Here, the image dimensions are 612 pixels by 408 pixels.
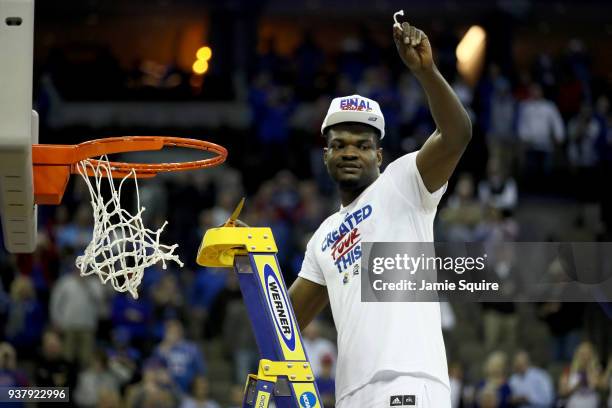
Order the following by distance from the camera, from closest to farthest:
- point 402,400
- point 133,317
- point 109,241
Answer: point 402,400 → point 109,241 → point 133,317

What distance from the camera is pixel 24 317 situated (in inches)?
672

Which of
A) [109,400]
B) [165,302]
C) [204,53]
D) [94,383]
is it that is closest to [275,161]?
[165,302]

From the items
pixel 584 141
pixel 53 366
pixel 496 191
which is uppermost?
pixel 584 141

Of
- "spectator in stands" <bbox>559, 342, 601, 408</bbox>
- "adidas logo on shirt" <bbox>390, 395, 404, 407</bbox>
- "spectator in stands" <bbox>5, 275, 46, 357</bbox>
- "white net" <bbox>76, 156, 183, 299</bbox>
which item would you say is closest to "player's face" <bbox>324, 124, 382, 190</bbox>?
"white net" <bbox>76, 156, 183, 299</bbox>

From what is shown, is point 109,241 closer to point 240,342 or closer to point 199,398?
point 199,398

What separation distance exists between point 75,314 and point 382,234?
10706 mm

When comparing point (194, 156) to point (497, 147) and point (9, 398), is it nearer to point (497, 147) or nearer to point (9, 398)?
point (497, 147)

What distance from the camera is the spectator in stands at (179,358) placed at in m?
16.0

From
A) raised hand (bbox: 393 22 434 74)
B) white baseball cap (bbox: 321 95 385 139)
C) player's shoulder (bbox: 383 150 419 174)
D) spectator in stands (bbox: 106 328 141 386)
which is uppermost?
raised hand (bbox: 393 22 434 74)

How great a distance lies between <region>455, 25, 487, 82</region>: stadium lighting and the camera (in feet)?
78.3

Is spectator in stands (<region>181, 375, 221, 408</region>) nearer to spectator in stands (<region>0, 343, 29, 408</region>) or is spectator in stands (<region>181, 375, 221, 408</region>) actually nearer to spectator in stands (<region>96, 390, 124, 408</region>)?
spectator in stands (<region>96, 390, 124, 408</region>)

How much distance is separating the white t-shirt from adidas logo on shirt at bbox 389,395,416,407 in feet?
0.45

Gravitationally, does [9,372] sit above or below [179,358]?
above

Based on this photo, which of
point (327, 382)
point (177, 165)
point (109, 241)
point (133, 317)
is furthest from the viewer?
point (133, 317)
